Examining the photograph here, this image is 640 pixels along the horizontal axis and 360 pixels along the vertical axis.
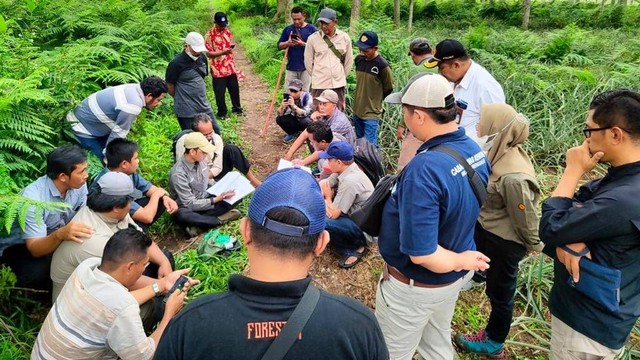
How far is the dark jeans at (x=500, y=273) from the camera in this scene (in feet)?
9.35

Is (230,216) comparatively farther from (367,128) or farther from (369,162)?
(367,128)

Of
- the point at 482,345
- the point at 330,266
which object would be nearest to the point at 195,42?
the point at 330,266

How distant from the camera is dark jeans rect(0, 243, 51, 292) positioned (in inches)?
124

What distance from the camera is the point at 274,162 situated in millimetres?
6137

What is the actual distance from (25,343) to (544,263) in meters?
4.24

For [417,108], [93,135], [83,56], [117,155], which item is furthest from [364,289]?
[83,56]

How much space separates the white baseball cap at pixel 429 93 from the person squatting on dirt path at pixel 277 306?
0.89 m

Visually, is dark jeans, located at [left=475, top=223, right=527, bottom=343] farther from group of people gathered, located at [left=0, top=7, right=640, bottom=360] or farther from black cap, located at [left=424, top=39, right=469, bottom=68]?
black cap, located at [left=424, top=39, right=469, bottom=68]

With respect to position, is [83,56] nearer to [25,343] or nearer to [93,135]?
[93,135]

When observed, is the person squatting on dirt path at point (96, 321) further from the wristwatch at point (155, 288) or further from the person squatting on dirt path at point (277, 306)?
the person squatting on dirt path at point (277, 306)

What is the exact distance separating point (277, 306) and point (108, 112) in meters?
3.70

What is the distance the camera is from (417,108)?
2.03 meters

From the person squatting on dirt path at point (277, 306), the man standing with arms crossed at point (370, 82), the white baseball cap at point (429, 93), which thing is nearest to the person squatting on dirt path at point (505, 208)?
the white baseball cap at point (429, 93)

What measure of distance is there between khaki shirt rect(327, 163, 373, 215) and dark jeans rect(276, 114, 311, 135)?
98.6 inches
